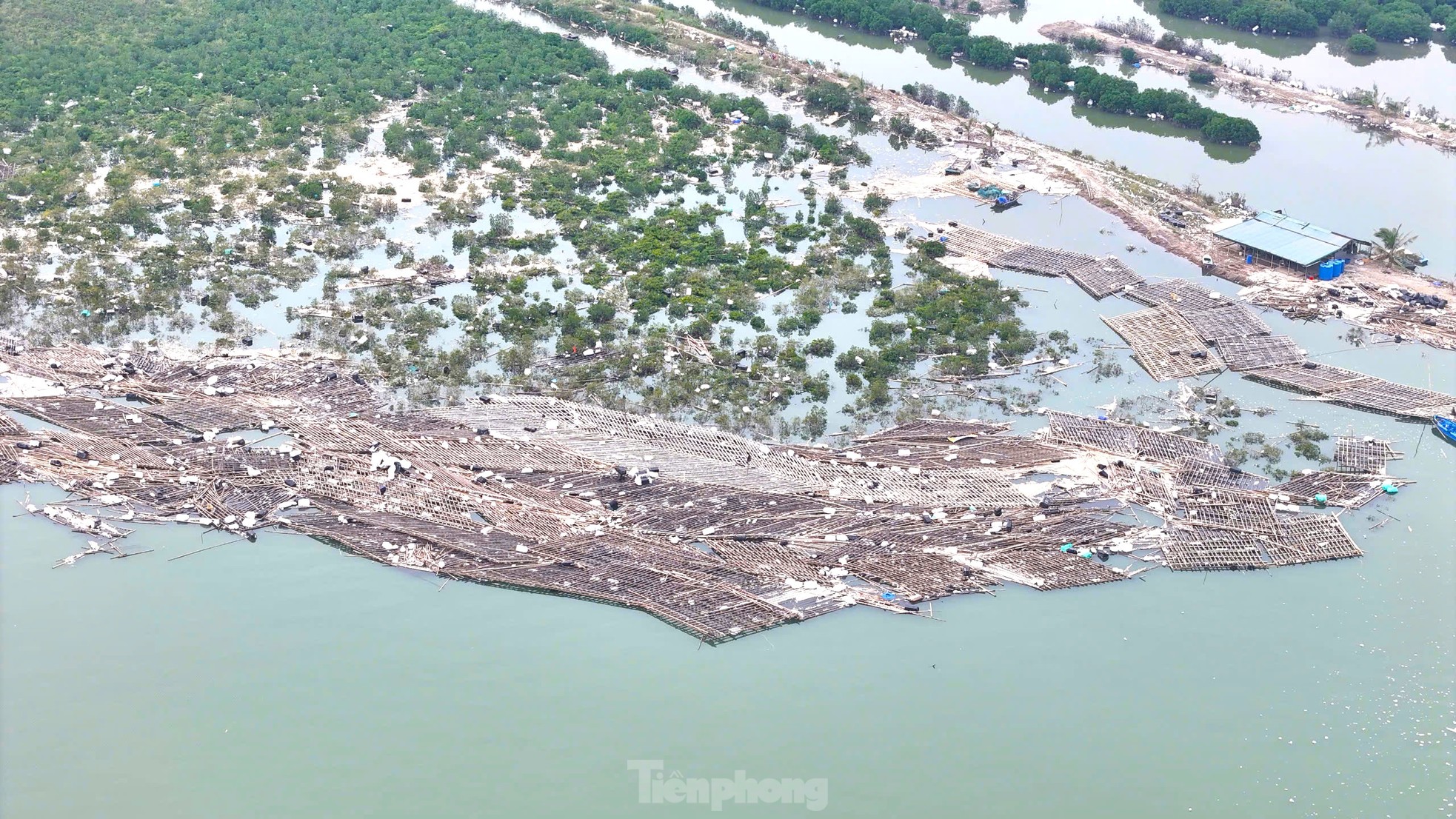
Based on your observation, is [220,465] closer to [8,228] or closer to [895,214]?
[8,228]

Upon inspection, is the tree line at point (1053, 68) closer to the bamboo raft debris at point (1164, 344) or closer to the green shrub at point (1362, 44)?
the green shrub at point (1362, 44)

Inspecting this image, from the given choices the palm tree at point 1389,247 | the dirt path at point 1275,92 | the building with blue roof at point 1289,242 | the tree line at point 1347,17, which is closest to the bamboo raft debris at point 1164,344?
the building with blue roof at point 1289,242

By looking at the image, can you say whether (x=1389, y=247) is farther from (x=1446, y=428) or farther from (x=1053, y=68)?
(x=1053, y=68)

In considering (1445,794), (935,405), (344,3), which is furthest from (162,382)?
(344,3)

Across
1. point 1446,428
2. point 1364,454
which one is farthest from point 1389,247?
point 1364,454

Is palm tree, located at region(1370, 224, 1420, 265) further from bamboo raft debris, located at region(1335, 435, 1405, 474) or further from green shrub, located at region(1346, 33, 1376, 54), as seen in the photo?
green shrub, located at region(1346, 33, 1376, 54)
